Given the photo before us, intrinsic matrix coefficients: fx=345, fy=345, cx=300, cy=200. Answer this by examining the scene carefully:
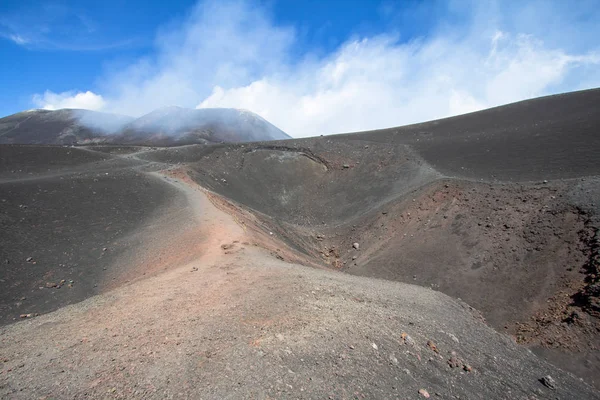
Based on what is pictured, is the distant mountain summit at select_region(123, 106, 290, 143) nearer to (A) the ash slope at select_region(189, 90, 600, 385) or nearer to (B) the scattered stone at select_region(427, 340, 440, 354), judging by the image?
(A) the ash slope at select_region(189, 90, 600, 385)

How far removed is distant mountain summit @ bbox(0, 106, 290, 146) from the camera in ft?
194

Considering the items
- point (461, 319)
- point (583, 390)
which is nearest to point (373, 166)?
point (461, 319)

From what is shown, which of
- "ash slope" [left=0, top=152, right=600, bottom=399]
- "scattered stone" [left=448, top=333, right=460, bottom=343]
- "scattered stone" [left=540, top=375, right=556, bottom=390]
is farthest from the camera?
"scattered stone" [left=448, top=333, right=460, bottom=343]

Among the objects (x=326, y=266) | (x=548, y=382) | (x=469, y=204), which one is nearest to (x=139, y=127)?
(x=326, y=266)

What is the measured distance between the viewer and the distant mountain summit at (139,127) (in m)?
59.2

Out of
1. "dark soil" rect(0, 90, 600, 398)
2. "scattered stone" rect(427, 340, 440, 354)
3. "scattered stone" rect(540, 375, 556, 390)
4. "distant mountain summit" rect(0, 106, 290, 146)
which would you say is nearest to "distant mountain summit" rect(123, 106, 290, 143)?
"distant mountain summit" rect(0, 106, 290, 146)

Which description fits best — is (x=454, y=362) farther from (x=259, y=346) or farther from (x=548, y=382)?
(x=259, y=346)

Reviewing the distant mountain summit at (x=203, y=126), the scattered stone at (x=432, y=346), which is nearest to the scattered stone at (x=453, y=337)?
the scattered stone at (x=432, y=346)

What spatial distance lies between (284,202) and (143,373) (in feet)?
60.9

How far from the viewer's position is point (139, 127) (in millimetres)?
62469

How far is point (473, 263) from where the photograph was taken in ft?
40.1

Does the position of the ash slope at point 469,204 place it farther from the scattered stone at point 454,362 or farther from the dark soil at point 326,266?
the scattered stone at point 454,362

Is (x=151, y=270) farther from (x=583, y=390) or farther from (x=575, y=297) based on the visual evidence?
(x=575, y=297)

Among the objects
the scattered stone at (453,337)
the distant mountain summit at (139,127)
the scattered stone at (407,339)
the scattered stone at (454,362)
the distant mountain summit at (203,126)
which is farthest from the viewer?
the distant mountain summit at (203,126)
